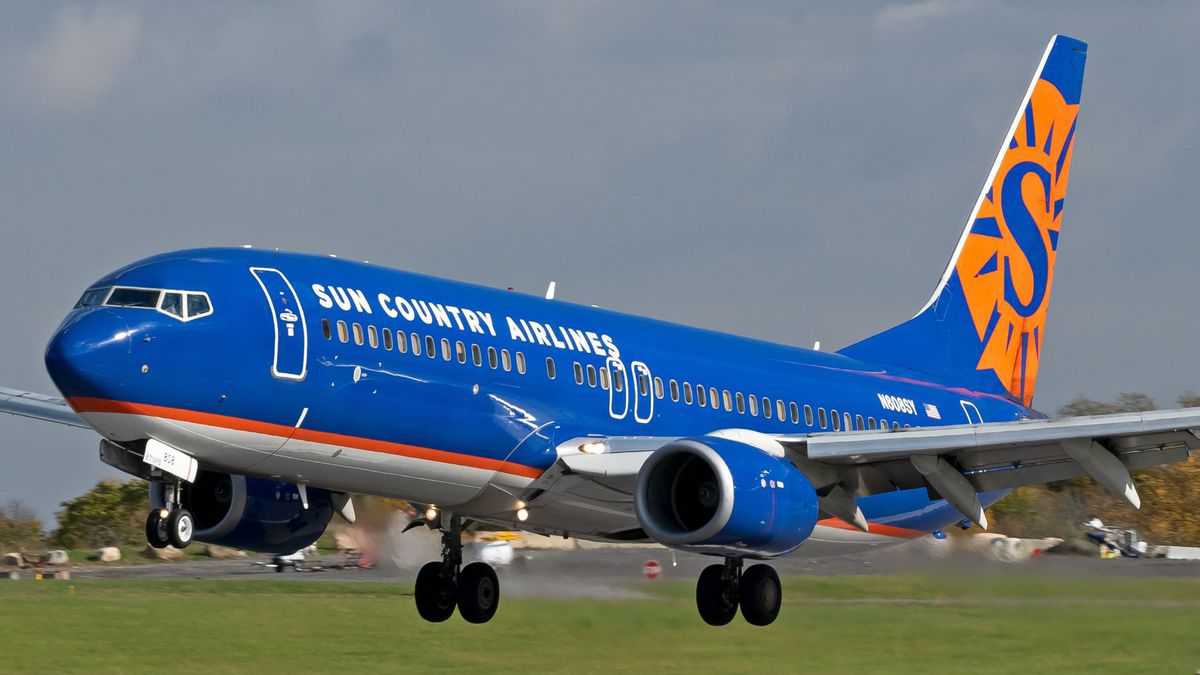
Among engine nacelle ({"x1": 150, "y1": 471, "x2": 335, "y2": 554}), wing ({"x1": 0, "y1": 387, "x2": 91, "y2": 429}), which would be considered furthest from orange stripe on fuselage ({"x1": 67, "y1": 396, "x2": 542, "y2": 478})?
wing ({"x1": 0, "y1": 387, "x2": 91, "y2": 429})

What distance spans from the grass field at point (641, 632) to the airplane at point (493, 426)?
421 centimetres

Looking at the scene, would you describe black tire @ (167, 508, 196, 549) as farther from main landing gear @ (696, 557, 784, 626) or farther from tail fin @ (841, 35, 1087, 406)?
tail fin @ (841, 35, 1087, 406)

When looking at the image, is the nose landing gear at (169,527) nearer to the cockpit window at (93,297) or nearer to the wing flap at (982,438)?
the cockpit window at (93,297)

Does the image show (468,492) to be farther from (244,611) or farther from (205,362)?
(244,611)

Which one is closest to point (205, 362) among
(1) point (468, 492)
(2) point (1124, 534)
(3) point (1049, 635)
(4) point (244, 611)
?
(1) point (468, 492)

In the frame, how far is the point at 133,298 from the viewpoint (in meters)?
23.2

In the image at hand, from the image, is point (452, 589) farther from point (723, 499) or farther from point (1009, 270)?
point (1009, 270)

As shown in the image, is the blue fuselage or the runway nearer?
the blue fuselage

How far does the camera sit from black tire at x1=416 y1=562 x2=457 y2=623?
2984 centimetres

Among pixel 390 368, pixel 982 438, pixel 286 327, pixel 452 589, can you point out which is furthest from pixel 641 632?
pixel 286 327

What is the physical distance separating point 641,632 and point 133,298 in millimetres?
14937

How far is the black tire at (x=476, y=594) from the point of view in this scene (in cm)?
3000

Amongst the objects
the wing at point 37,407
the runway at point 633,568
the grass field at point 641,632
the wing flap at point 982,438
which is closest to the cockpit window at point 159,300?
the wing at point 37,407

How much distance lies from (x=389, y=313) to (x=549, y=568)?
33.5 feet
